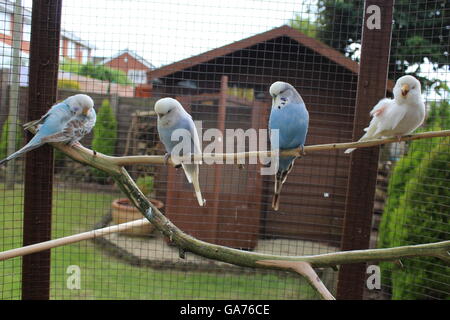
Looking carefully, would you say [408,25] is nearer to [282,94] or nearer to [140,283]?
[282,94]

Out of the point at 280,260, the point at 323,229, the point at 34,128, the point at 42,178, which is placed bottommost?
the point at 323,229

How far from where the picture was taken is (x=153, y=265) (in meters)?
3.40

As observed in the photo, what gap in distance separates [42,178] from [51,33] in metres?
0.65

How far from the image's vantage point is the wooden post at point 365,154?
1776 mm

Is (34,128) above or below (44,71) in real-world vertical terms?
below

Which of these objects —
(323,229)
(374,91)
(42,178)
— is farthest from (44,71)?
(323,229)

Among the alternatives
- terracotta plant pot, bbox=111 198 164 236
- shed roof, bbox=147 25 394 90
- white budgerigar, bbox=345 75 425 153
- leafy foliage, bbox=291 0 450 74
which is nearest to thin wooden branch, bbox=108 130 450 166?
white budgerigar, bbox=345 75 425 153

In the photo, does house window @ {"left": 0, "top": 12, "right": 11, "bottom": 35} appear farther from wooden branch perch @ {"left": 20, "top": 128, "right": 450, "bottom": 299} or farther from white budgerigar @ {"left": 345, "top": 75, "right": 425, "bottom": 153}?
white budgerigar @ {"left": 345, "top": 75, "right": 425, "bottom": 153}

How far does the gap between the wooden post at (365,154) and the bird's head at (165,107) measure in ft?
2.81

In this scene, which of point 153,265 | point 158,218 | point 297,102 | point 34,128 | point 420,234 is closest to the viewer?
point 158,218

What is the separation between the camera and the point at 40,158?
5.86ft

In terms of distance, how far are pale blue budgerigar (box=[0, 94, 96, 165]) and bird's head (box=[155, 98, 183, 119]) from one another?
32 centimetres

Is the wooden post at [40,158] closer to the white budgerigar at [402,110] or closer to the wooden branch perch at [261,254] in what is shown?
the wooden branch perch at [261,254]
